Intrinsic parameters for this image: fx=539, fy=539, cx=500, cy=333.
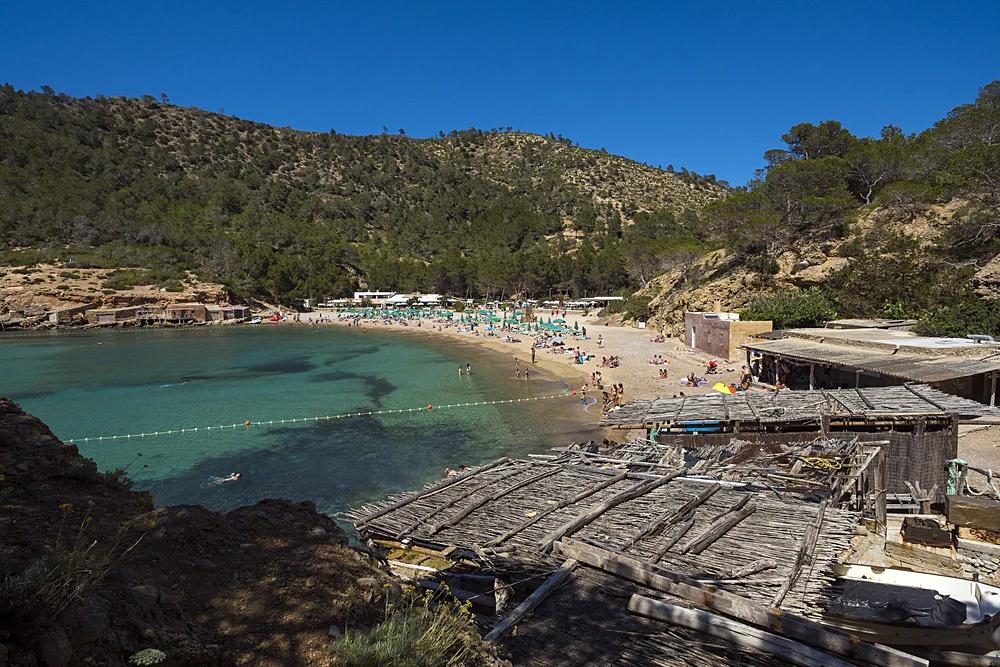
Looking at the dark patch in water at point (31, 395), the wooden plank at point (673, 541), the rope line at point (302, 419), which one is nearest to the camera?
the wooden plank at point (673, 541)

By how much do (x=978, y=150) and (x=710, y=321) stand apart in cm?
1785

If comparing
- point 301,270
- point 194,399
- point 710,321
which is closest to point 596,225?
point 301,270

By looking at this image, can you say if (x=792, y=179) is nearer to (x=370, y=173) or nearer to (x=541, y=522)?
(x=541, y=522)

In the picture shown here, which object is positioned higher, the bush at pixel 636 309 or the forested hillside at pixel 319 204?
the forested hillside at pixel 319 204

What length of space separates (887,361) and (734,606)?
51.8 feet

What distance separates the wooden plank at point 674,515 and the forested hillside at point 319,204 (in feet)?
193

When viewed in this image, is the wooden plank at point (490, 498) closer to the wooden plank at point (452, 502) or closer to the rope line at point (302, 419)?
the wooden plank at point (452, 502)

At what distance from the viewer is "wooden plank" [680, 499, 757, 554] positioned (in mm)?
5715

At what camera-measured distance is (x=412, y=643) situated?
3154mm

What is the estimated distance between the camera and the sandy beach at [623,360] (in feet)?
91.0

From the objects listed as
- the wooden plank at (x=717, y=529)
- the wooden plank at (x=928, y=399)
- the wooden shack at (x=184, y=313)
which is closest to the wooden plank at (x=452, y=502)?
the wooden plank at (x=717, y=529)

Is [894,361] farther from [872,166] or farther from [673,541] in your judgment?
[872,166]

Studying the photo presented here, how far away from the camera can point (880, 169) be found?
44656 mm

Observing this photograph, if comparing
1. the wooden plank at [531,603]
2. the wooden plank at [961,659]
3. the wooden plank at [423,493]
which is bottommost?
the wooden plank at [961,659]
